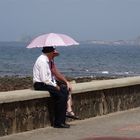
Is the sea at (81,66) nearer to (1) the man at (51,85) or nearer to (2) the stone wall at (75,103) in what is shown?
(2) the stone wall at (75,103)

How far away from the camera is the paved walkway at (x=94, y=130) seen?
9.96m

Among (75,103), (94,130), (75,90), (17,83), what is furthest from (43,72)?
(17,83)

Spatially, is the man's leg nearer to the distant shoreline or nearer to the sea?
the distant shoreline

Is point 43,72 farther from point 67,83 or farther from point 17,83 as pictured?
point 17,83

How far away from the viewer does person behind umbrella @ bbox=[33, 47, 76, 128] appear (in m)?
10.7

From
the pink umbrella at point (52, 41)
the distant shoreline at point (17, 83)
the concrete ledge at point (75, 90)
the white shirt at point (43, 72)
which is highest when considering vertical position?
the pink umbrella at point (52, 41)

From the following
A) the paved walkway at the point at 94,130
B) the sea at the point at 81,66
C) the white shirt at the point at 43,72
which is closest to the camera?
the paved walkway at the point at 94,130

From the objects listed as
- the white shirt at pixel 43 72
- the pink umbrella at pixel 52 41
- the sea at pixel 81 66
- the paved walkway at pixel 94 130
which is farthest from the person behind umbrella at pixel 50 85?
the sea at pixel 81 66

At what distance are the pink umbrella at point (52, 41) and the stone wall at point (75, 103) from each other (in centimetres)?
89

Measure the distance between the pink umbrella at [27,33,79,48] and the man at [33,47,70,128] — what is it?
118 mm

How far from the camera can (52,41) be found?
1109 centimetres

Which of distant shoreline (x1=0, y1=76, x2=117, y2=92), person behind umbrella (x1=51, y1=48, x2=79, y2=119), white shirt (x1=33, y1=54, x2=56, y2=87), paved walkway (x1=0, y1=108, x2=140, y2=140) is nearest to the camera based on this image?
paved walkway (x1=0, y1=108, x2=140, y2=140)

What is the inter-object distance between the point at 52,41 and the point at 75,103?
135 centimetres

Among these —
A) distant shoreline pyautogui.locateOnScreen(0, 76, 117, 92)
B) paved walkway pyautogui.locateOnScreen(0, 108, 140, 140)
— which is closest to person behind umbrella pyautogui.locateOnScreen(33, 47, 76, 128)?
paved walkway pyautogui.locateOnScreen(0, 108, 140, 140)
